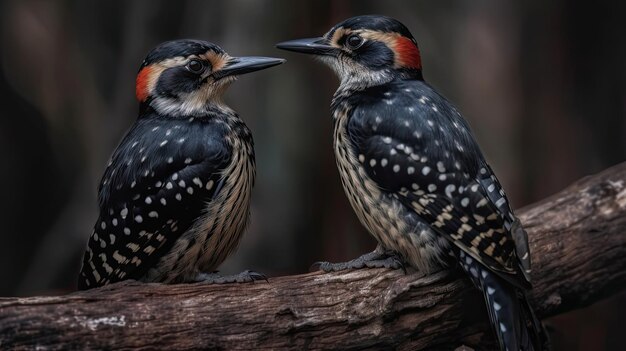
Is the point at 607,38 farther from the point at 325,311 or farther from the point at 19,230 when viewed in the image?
the point at 19,230

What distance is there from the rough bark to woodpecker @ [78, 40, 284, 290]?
208 millimetres

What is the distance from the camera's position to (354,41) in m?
3.72

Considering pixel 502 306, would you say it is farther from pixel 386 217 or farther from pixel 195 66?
pixel 195 66

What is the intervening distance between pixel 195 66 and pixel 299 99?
1382 millimetres

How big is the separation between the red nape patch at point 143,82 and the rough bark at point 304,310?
0.87 meters

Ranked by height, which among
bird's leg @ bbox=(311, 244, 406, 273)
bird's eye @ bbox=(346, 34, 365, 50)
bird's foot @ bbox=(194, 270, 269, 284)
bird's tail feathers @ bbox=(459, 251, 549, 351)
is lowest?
bird's tail feathers @ bbox=(459, 251, 549, 351)

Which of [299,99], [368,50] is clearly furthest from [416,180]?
[299,99]

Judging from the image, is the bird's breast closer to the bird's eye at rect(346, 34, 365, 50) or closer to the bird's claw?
the bird's claw

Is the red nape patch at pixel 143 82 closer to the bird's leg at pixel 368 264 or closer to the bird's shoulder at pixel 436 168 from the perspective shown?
the bird's shoulder at pixel 436 168

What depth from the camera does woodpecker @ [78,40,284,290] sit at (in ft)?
11.1

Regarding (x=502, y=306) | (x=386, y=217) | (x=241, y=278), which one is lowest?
(x=502, y=306)

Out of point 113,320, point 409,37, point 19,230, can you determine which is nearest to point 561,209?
point 409,37

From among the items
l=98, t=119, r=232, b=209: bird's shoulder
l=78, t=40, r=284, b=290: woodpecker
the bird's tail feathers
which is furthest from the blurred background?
the bird's tail feathers

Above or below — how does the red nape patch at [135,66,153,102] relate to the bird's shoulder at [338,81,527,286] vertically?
above
